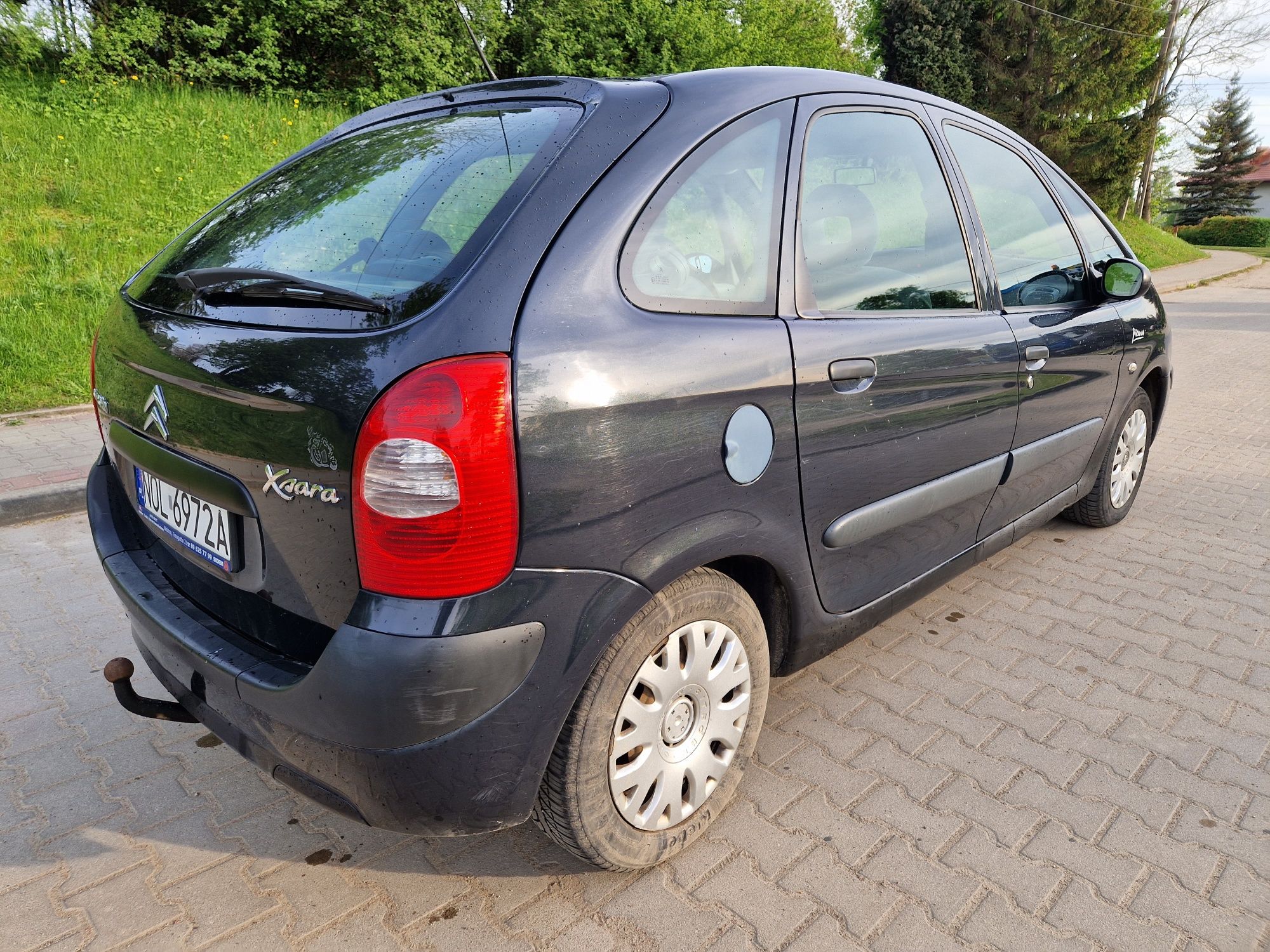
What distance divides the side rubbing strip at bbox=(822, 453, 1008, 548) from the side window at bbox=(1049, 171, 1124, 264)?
48.1 inches

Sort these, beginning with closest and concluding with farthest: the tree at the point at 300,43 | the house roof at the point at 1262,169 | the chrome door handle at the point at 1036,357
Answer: the chrome door handle at the point at 1036,357 < the tree at the point at 300,43 < the house roof at the point at 1262,169

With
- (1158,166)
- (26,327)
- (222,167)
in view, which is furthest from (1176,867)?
(1158,166)

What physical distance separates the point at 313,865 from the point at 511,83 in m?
1.99

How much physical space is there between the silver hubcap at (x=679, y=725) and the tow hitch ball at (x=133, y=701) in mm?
971

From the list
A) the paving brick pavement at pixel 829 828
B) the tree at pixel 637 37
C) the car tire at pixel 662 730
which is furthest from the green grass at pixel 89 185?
the car tire at pixel 662 730

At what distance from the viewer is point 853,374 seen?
85.9 inches

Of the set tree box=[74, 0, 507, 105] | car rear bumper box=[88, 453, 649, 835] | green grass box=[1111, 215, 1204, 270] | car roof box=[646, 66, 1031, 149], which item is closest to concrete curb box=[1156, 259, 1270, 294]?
green grass box=[1111, 215, 1204, 270]

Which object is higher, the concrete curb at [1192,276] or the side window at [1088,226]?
the side window at [1088,226]

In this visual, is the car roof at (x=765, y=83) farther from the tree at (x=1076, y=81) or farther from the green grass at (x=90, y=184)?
the tree at (x=1076, y=81)

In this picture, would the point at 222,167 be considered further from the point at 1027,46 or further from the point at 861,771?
the point at 1027,46

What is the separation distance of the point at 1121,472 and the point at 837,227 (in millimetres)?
2643

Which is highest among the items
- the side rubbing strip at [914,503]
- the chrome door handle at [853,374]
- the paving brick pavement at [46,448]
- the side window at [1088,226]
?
the side window at [1088,226]

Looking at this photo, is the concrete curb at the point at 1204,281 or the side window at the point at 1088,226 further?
the concrete curb at the point at 1204,281

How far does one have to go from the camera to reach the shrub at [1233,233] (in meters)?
46.5
